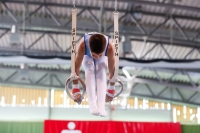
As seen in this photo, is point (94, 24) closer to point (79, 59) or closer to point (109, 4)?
point (109, 4)

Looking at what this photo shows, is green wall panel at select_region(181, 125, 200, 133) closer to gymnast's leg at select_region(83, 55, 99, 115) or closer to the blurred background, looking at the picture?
the blurred background

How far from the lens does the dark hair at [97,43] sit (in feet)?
12.9

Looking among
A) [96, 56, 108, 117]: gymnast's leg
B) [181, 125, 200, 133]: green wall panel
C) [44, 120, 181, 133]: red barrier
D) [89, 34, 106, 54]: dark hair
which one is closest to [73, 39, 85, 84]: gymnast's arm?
[96, 56, 108, 117]: gymnast's leg

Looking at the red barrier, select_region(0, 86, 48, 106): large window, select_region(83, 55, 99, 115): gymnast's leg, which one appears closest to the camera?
select_region(83, 55, 99, 115): gymnast's leg

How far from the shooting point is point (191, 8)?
29.2 feet

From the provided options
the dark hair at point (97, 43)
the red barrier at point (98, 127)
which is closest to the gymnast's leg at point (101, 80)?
the dark hair at point (97, 43)

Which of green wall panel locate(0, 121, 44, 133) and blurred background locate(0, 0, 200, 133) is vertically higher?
blurred background locate(0, 0, 200, 133)

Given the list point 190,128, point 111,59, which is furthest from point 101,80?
point 190,128

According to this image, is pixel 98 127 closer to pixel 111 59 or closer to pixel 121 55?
pixel 121 55

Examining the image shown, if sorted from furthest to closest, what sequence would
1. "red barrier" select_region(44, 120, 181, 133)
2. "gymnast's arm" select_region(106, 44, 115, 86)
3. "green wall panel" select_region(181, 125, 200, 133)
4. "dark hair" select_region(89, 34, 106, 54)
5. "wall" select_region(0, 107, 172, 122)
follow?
"wall" select_region(0, 107, 172, 122) → "green wall panel" select_region(181, 125, 200, 133) → "red barrier" select_region(44, 120, 181, 133) → "gymnast's arm" select_region(106, 44, 115, 86) → "dark hair" select_region(89, 34, 106, 54)

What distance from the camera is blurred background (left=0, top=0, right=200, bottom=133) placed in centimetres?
877

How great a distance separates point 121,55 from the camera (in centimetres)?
1088

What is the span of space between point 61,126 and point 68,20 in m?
3.46

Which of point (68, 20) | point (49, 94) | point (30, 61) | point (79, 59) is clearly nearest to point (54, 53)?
point (68, 20)
